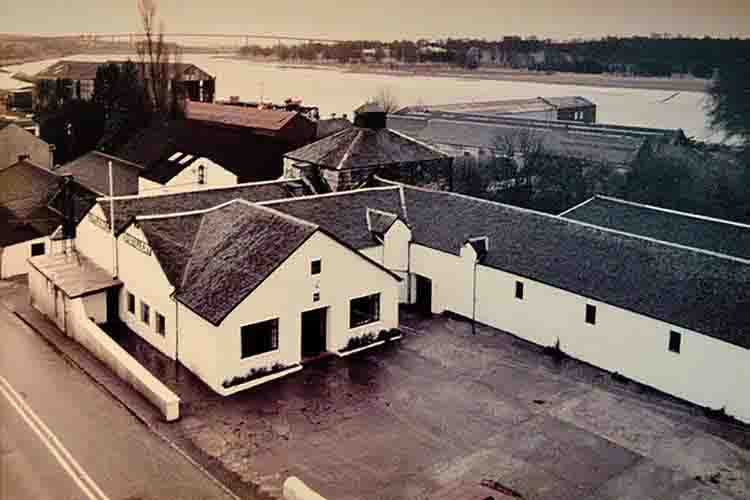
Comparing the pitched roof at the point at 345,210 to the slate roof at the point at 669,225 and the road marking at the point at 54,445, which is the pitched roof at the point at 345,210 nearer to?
the slate roof at the point at 669,225

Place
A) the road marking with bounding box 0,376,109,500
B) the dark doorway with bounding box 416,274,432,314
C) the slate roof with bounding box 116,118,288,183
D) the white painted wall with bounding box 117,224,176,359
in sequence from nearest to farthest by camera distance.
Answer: the road marking with bounding box 0,376,109,500 < the white painted wall with bounding box 117,224,176,359 < the dark doorway with bounding box 416,274,432,314 < the slate roof with bounding box 116,118,288,183

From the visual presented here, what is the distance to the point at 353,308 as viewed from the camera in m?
12.6

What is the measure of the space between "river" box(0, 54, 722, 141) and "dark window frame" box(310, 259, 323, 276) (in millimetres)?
9751

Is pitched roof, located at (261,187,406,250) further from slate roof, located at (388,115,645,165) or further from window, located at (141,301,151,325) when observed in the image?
slate roof, located at (388,115,645,165)

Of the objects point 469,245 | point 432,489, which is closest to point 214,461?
point 432,489

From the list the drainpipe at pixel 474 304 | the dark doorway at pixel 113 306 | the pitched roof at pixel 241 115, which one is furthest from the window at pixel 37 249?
the drainpipe at pixel 474 304

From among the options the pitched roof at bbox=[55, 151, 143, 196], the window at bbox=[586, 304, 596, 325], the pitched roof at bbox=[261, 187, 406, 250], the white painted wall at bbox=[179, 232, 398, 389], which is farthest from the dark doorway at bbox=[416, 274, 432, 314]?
the pitched roof at bbox=[55, 151, 143, 196]

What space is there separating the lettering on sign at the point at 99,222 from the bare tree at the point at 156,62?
6.54 meters

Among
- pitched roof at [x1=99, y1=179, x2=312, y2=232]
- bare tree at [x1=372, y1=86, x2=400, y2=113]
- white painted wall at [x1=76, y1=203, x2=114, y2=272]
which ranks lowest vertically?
white painted wall at [x1=76, y1=203, x2=114, y2=272]

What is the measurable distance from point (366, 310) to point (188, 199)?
13.6 ft

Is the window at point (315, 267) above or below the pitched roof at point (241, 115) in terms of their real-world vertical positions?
below

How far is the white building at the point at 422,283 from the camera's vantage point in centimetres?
1087

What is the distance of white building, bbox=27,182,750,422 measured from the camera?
428 inches

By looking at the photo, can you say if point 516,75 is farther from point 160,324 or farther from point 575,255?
point 160,324
